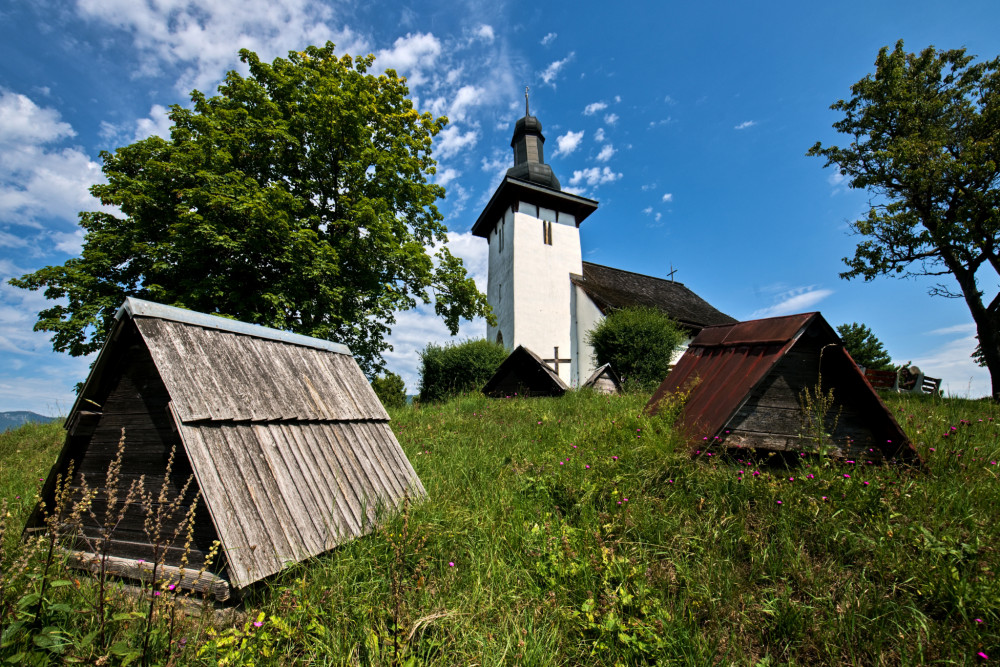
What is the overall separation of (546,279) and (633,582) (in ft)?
68.6

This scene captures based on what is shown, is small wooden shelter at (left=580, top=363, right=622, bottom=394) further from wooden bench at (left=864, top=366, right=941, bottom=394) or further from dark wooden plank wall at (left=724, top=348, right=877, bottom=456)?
dark wooden plank wall at (left=724, top=348, right=877, bottom=456)

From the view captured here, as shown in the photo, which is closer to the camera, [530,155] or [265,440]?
[265,440]

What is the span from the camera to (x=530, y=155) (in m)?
24.8

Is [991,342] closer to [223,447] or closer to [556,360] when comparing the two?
[556,360]

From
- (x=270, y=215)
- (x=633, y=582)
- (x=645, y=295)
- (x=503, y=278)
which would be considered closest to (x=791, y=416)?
(x=633, y=582)

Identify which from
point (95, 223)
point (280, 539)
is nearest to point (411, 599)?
point (280, 539)

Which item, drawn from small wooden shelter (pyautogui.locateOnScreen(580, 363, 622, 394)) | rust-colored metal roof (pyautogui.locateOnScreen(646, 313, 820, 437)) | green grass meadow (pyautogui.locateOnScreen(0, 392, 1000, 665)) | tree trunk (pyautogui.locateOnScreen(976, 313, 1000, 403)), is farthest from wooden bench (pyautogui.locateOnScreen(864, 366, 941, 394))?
green grass meadow (pyautogui.locateOnScreen(0, 392, 1000, 665))

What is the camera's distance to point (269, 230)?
1040 cm

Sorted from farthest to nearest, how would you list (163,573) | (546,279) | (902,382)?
(546,279)
(902,382)
(163,573)

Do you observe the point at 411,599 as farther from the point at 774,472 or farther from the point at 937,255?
the point at 937,255

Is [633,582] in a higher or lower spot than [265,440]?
lower

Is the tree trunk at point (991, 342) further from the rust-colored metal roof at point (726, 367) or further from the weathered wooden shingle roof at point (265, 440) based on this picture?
the weathered wooden shingle roof at point (265, 440)

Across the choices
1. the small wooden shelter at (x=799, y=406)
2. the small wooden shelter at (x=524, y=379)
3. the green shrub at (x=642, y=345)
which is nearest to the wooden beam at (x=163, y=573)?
the small wooden shelter at (x=799, y=406)

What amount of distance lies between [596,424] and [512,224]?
60.8 ft
